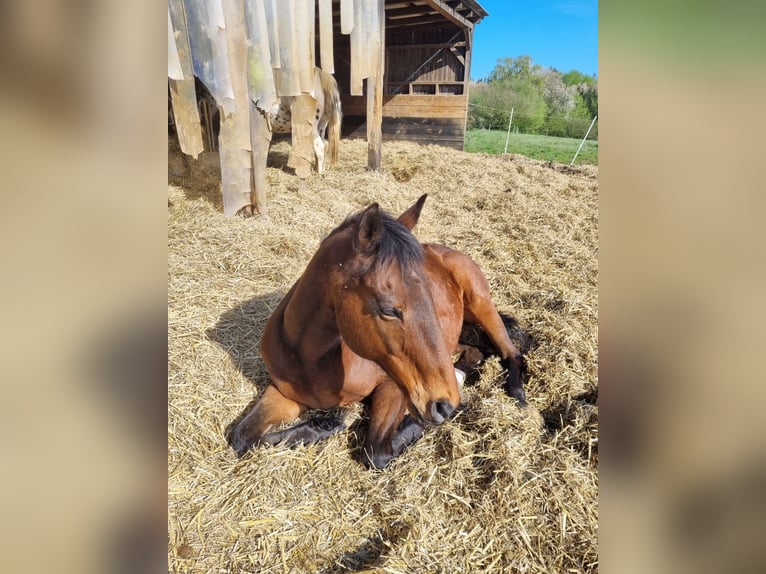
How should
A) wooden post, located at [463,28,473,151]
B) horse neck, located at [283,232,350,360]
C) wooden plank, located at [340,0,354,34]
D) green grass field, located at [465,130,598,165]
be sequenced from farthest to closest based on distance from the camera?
green grass field, located at [465,130,598,165], wooden post, located at [463,28,473,151], wooden plank, located at [340,0,354,34], horse neck, located at [283,232,350,360]

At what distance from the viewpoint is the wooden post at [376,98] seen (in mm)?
6859

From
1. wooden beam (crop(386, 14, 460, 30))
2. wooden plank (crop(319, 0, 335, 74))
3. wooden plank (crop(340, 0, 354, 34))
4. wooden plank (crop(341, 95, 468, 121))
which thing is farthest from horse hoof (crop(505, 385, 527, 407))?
wooden beam (crop(386, 14, 460, 30))

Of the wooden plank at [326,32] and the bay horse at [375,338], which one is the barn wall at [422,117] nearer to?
the wooden plank at [326,32]

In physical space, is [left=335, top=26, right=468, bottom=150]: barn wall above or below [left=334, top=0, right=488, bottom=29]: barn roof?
below

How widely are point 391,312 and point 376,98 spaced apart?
6.60 meters

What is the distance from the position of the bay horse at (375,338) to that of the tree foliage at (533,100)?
22.5m

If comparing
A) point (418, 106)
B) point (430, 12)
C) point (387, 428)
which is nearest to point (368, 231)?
point (387, 428)

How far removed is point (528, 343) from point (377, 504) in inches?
72.5

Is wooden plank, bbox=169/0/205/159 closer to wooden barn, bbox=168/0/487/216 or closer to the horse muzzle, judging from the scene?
wooden barn, bbox=168/0/487/216

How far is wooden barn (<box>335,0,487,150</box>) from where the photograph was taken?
11109mm

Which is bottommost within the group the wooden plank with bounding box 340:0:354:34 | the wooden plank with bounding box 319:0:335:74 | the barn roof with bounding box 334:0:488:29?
the wooden plank with bounding box 319:0:335:74
